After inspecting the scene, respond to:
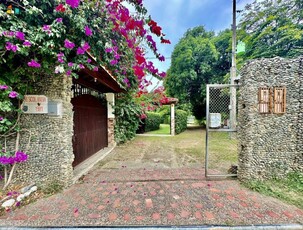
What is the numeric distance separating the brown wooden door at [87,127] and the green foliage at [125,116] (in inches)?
29.7

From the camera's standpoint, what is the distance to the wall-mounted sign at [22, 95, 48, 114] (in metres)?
2.87

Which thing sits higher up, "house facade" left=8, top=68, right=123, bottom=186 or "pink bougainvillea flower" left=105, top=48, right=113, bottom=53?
"pink bougainvillea flower" left=105, top=48, right=113, bottom=53

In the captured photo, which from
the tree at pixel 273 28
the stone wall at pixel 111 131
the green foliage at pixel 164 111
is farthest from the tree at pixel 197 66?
the stone wall at pixel 111 131

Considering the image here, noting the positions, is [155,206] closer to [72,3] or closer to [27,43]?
[27,43]

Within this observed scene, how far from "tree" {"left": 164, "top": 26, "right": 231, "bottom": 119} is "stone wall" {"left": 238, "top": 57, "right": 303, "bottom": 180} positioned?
9590 mm

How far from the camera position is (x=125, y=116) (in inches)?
307

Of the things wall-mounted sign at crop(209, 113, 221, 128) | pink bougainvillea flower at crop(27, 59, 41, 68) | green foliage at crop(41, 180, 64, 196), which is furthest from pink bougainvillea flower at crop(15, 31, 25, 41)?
wall-mounted sign at crop(209, 113, 221, 128)

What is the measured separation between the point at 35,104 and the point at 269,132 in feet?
15.8

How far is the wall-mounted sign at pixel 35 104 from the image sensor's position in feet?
9.40

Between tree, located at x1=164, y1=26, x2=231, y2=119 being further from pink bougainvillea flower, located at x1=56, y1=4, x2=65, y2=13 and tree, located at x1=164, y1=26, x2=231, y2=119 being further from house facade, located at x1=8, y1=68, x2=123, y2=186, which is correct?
pink bougainvillea flower, located at x1=56, y1=4, x2=65, y2=13

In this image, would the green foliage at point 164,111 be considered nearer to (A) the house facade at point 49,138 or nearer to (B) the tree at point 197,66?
(B) the tree at point 197,66

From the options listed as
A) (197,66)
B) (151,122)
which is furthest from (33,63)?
(197,66)

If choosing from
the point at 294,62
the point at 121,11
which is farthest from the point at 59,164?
the point at 294,62

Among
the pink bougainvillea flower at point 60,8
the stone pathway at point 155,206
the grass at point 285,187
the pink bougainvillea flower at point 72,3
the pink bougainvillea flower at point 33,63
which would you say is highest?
the pink bougainvillea flower at point 72,3
